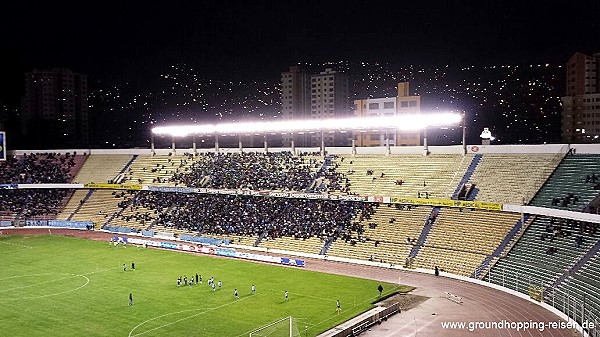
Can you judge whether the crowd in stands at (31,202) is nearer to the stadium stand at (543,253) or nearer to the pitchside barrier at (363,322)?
the pitchside barrier at (363,322)

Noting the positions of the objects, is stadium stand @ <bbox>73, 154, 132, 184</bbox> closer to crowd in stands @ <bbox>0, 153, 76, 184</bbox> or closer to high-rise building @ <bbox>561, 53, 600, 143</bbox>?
crowd in stands @ <bbox>0, 153, 76, 184</bbox>

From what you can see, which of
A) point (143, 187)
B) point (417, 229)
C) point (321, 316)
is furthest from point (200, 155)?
point (321, 316)

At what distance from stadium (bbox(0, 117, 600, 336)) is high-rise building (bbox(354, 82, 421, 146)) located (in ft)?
90.9

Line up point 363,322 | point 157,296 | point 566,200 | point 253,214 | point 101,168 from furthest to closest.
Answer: point 101,168
point 253,214
point 566,200
point 157,296
point 363,322

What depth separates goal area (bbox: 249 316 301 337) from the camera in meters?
30.2

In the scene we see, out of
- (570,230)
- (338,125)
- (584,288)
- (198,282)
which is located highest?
(338,125)

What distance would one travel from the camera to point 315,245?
55875mm

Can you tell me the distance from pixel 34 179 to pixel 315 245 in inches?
1978

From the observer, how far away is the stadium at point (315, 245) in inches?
1351

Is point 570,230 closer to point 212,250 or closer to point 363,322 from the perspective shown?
point 363,322

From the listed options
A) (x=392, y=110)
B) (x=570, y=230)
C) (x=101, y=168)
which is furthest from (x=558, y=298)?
(x=392, y=110)

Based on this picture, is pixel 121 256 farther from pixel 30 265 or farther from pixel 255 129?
pixel 255 129

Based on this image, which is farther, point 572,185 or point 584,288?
point 572,185

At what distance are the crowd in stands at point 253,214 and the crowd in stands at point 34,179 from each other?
16621mm
